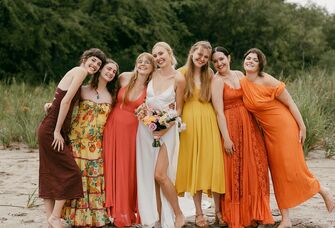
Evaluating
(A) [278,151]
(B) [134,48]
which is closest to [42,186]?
(A) [278,151]

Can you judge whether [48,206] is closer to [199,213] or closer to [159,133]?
[159,133]

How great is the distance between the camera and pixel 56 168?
614cm

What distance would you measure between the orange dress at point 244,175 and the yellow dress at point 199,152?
137 millimetres

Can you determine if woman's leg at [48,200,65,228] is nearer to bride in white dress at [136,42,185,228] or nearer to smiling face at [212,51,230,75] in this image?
bride in white dress at [136,42,185,228]

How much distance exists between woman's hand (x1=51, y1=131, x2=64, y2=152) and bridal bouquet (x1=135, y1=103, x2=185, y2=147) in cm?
89

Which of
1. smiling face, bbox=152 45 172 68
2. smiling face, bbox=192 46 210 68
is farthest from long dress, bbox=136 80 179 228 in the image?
smiling face, bbox=192 46 210 68

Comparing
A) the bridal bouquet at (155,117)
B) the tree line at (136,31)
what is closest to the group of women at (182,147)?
the bridal bouquet at (155,117)

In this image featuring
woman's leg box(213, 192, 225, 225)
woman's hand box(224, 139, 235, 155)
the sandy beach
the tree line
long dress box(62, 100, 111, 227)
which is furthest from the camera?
the tree line

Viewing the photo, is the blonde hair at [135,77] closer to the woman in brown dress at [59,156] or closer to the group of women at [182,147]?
the group of women at [182,147]

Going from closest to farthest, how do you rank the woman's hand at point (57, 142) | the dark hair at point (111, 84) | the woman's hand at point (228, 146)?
the woman's hand at point (57, 142) → the woman's hand at point (228, 146) → the dark hair at point (111, 84)

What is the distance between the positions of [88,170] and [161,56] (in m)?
1.54

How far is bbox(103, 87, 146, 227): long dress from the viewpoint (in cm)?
640

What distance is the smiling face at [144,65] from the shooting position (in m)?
6.49

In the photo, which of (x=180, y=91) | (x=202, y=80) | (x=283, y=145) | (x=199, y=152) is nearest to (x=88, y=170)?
(x=199, y=152)
